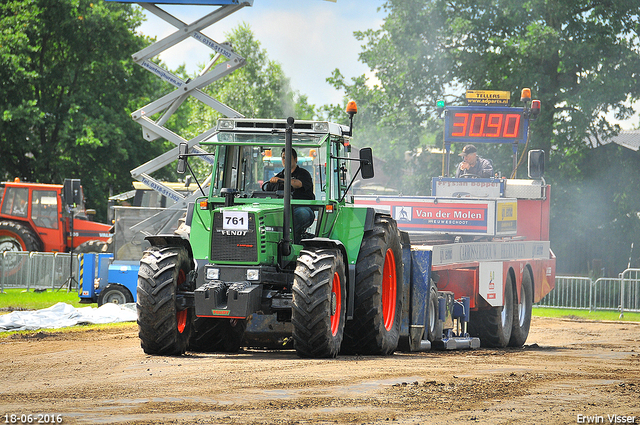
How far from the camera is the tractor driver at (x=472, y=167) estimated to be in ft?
56.6

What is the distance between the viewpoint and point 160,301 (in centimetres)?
938

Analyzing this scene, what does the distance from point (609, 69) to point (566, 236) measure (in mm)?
6025

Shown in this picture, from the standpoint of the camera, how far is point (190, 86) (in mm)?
17984

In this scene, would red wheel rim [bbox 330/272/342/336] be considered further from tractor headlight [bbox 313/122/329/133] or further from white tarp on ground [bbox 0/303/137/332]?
white tarp on ground [bbox 0/303/137/332]

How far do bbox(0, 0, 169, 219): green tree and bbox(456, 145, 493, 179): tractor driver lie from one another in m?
17.6

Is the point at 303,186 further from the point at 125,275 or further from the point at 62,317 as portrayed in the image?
the point at 125,275

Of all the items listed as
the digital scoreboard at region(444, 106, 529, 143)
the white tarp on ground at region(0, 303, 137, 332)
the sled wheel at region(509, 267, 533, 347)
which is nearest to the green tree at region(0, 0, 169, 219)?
the white tarp on ground at region(0, 303, 137, 332)

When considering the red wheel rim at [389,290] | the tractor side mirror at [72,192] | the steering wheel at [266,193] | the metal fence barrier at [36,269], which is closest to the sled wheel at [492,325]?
the red wheel rim at [389,290]

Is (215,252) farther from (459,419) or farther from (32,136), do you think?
(32,136)

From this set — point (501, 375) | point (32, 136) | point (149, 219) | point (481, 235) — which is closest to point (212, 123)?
point (32, 136)

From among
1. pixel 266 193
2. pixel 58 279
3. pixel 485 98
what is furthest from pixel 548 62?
pixel 266 193

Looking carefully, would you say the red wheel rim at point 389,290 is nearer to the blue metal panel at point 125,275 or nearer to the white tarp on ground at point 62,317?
the white tarp on ground at point 62,317

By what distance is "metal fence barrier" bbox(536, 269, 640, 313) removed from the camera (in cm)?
2369

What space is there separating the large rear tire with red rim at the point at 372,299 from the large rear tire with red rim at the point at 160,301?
1977 millimetres
